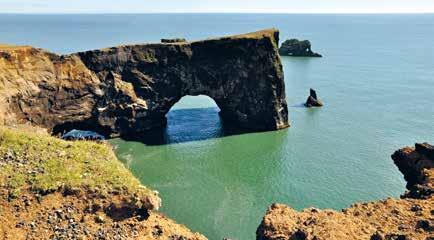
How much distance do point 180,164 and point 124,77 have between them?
17.1 m

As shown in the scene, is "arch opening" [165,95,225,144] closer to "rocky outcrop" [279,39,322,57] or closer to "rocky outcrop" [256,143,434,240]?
"rocky outcrop" [256,143,434,240]

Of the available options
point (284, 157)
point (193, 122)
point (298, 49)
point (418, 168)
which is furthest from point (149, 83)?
point (298, 49)

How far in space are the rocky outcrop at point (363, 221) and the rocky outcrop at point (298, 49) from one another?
408 feet

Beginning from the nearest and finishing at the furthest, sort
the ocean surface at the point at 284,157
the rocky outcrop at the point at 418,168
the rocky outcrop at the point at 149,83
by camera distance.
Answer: the rocky outcrop at the point at 418,168 < the ocean surface at the point at 284,157 < the rocky outcrop at the point at 149,83

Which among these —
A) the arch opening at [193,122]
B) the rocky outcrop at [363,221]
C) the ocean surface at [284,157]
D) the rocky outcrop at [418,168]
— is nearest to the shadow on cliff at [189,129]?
the arch opening at [193,122]

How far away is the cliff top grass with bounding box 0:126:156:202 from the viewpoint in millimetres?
28219

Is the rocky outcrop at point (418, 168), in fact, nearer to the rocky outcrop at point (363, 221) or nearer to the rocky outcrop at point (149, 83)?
the rocky outcrop at point (363, 221)

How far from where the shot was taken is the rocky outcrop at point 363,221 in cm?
2756

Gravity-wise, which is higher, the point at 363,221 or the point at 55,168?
the point at 55,168

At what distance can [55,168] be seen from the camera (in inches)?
1158

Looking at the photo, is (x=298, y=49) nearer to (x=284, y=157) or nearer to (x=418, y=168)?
(x=284, y=157)

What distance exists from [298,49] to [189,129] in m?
98.1

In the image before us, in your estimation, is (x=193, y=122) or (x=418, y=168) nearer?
(x=418, y=168)

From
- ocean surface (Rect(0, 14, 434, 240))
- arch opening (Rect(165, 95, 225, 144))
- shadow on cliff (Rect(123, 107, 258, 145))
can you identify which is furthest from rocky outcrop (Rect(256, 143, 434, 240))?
arch opening (Rect(165, 95, 225, 144))
